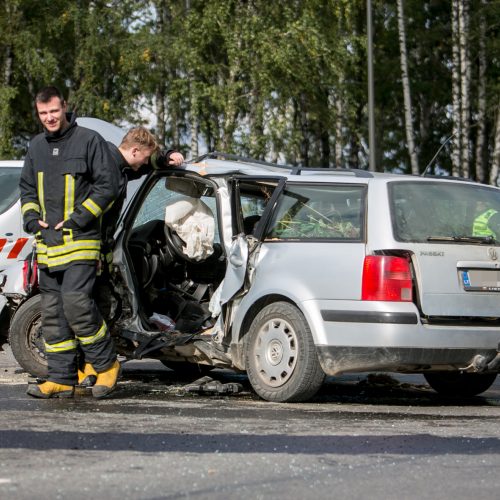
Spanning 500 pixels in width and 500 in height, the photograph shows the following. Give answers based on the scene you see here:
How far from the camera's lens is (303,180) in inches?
352

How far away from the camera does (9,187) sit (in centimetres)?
1331

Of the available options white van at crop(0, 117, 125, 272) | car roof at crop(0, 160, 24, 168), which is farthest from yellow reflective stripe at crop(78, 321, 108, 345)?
car roof at crop(0, 160, 24, 168)

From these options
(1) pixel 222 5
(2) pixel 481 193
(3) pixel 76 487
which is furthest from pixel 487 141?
(3) pixel 76 487

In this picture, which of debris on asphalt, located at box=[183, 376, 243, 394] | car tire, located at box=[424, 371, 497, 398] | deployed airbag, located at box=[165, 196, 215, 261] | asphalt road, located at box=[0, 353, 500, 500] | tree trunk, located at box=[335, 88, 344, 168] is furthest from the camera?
tree trunk, located at box=[335, 88, 344, 168]

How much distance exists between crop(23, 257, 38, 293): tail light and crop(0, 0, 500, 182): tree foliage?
22.1 meters

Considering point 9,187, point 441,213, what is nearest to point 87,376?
point 441,213

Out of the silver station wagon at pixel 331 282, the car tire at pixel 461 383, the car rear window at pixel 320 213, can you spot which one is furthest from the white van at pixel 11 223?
the car tire at pixel 461 383

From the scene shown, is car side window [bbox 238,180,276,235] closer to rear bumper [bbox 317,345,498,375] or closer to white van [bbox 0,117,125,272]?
rear bumper [bbox 317,345,498,375]

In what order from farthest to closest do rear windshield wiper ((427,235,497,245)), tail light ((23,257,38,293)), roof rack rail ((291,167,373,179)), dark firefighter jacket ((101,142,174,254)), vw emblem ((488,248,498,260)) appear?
tail light ((23,257,38,293)) → dark firefighter jacket ((101,142,174,254)) → roof rack rail ((291,167,373,179)) → vw emblem ((488,248,498,260)) → rear windshield wiper ((427,235,497,245))

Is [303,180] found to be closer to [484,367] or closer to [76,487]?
[484,367]

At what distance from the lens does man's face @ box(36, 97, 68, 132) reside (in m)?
8.83

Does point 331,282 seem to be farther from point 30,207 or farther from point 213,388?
point 30,207

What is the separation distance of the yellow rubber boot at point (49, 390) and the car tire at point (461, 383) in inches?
110

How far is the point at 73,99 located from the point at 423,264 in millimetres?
27866
